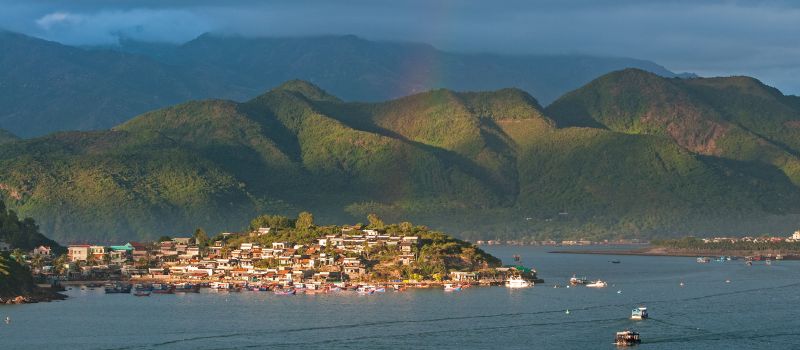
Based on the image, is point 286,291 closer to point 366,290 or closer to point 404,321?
point 366,290

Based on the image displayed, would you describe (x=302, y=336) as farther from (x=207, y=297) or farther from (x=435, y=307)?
(x=207, y=297)

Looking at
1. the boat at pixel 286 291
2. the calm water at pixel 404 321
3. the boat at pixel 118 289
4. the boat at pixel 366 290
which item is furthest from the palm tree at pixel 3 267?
the boat at pixel 366 290

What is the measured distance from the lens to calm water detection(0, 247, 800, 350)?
13600cm

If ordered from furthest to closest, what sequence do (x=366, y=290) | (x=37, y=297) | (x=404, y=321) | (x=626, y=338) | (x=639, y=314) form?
(x=366, y=290) → (x=37, y=297) → (x=639, y=314) → (x=404, y=321) → (x=626, y=338)

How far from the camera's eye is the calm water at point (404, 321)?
13600 cm

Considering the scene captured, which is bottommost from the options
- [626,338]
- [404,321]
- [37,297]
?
[626,338]

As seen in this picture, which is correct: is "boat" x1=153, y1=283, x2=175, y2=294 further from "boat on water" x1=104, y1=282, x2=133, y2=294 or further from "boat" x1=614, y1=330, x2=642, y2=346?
"boat" x1=614, y1=330, x2=642, y2=346

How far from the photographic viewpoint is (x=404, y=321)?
15312 centimetres

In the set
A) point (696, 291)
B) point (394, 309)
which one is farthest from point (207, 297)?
point (696, 291)

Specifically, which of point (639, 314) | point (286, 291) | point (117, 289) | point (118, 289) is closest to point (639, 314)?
point (639, 314)

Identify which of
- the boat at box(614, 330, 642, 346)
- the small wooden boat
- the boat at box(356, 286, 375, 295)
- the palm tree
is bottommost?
the boat at box(614, 330, 642, 346)

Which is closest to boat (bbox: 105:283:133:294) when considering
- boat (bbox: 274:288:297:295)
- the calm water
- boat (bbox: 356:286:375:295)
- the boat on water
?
the boat on water

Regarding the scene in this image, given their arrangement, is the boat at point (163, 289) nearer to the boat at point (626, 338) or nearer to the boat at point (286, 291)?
the boat at point (286, 291)

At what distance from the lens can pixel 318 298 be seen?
184000 mm
